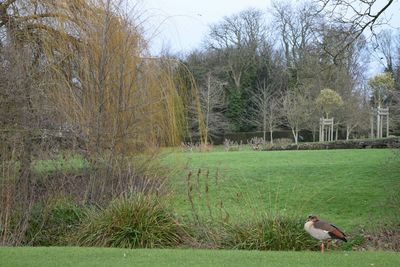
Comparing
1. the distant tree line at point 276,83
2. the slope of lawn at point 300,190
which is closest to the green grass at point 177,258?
the slope of lawn at point 300,190

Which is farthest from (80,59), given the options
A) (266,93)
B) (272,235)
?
(266,93)

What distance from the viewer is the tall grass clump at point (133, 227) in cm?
839

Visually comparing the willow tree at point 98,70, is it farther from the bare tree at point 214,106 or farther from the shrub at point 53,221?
the bare tree at point 214,106

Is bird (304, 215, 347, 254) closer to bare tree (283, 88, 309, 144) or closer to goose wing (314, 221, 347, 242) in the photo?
goose wing (314, 221, 347, 242)

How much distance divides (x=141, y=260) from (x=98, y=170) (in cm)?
414

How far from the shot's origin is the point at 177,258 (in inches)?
260

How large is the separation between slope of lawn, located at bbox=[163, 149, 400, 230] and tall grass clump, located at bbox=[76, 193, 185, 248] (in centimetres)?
92

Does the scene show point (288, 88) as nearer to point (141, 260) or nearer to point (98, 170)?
point (98, 170)

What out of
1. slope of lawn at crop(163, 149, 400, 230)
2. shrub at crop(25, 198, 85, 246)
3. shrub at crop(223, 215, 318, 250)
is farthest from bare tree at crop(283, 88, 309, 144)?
shrub at crop(223, 215, 318, 250)

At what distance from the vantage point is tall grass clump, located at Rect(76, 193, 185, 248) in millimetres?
8391

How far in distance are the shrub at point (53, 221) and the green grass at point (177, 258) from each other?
1.87 metres

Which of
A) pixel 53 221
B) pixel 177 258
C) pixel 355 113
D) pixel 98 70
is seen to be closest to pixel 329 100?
pixel 355 113

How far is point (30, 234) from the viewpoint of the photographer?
372 inches

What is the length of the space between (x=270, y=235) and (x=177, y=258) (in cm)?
211
